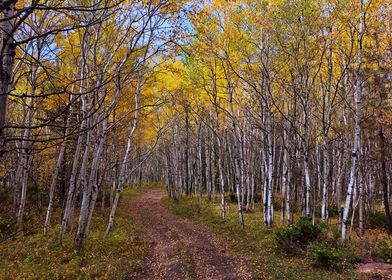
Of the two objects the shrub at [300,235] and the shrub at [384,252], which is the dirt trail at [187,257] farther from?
the shrub at [384,252]

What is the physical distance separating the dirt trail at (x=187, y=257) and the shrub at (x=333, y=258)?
2.04 meters

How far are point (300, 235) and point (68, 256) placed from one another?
740 cm

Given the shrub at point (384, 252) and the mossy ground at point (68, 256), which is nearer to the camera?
the mossy ground at point (68, 256)

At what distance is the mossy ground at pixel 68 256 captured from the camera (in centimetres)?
732

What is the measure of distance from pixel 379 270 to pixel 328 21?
828 centimetres

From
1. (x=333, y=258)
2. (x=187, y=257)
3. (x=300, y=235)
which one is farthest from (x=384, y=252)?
(x=187, y=257)

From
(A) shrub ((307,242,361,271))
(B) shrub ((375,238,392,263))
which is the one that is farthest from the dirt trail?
(B) shrub ((375,238,392,263))

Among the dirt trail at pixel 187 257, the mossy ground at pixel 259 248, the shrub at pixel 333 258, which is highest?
the shrub at pixel 333 258

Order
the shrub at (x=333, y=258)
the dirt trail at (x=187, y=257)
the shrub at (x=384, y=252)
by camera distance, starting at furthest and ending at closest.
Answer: the shrub at (x=384, y=252)
the dirt trail at (x=187, y=257)
the shrub at (x=333, y=258)

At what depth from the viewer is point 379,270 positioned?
701cm

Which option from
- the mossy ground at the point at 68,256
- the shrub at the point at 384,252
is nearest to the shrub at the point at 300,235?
the shrub at the point at 384,252

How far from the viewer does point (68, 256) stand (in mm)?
8633

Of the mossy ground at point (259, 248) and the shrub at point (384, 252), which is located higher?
the shrub at point (384, 252)

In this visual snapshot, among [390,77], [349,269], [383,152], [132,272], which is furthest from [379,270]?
[390,77]
